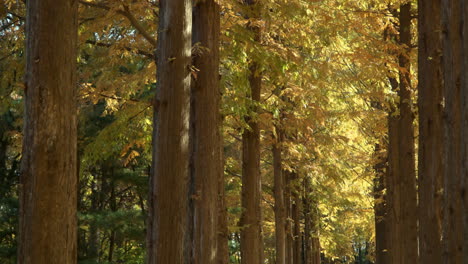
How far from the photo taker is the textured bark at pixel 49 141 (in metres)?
5.71

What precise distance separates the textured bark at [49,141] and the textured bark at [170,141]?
149 cm

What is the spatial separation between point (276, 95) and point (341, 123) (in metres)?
2.65

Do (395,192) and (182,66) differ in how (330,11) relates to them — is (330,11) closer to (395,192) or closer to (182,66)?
(395,192)

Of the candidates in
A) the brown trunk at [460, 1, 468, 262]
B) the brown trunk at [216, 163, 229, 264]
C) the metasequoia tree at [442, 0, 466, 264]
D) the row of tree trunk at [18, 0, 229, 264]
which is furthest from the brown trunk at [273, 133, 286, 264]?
the brown trunk at [460, 1, 468, 262]

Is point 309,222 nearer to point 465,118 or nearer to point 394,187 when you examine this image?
point 394,187

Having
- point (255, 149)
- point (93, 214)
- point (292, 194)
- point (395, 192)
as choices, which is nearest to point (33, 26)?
point (255, 149)

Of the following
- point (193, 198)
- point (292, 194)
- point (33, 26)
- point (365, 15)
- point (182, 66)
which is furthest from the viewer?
point (292, 194)

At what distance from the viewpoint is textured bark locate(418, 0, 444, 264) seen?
10.4m

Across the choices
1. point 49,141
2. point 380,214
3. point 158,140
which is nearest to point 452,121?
point 158,140

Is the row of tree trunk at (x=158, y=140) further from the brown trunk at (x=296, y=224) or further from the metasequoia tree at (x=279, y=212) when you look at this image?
the brown trunk at (x=296, y=224)

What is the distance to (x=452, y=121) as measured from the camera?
7578mm

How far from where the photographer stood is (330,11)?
15156 mm

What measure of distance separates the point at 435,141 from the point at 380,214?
Answer: 12541 mm

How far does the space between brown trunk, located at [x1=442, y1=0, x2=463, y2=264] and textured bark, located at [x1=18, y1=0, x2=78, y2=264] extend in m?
4.18
